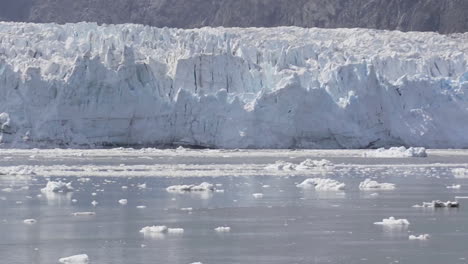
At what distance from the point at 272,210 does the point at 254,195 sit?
6.36 ft

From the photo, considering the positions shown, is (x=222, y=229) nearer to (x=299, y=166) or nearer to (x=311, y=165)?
(x=299, y=166)

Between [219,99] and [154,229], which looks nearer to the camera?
[154,229]

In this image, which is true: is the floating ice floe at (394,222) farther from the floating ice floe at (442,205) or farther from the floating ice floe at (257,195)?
the floating ice floe at (257,195)

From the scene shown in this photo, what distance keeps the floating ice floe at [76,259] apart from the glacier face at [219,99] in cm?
2065

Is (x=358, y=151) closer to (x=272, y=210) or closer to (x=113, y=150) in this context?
(x=113, y=150)

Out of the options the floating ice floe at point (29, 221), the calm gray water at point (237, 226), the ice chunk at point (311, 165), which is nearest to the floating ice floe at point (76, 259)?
the calm gray water at point (237, 226)

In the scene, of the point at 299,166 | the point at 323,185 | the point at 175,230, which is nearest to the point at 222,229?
the point at 175,230

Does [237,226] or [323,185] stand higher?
[323,185]

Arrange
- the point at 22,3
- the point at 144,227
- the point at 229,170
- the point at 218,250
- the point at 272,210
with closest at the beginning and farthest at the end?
the point at 218,250 < the point at 144,227 < the point at 272,210 < the point at 229,170 < the point at 22,3

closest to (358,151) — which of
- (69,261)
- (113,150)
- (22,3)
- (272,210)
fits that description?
(113,150)

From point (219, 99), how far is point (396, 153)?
16.8ft

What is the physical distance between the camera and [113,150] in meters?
30.2

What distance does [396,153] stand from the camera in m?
28.2

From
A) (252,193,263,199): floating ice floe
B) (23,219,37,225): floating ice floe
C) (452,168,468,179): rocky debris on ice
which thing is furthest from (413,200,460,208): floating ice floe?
(452,168,468,179): rocky debris on ice
